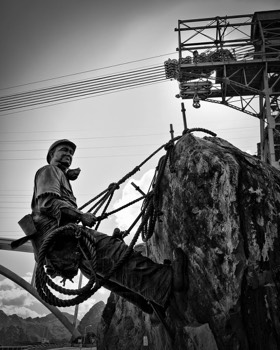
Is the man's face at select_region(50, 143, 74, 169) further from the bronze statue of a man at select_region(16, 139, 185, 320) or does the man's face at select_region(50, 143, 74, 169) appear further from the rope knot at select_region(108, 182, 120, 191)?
the rope knot at select_region(108, 182, 120, 191)

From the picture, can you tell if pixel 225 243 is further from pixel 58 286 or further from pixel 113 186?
pixel 113 186

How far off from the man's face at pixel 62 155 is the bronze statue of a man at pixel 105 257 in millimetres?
289

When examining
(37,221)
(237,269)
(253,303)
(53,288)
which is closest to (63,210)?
(37,221)

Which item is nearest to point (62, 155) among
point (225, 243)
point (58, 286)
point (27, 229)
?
point (27, 229)

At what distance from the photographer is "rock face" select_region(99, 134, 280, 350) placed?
369 centimetres

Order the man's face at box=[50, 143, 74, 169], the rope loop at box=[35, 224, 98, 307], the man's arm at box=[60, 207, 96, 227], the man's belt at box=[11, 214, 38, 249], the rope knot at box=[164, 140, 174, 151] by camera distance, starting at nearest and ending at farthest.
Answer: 1. the rope loop at box=[35, 224, 98, 307]
2. the man's arm at box=[60, 207, 96, 227]
3. the man's belt at box=[11, 214, 38, 249]
4. the man's face at box=[50, 143, 74, 169]
5. the rope knot at box=[164, 140, 174, 151]

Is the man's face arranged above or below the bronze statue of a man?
above

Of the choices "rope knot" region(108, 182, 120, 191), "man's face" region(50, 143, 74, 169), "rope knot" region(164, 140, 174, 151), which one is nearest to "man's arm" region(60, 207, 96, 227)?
"man's face" region(50, 143, 74, 169)

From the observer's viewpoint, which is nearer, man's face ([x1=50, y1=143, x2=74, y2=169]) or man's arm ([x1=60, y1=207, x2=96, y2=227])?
man's arm ([x1=60, y1=207, x2=96, y2=227])

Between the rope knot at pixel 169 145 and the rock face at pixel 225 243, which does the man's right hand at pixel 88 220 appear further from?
the rope knot at pixel 169 145

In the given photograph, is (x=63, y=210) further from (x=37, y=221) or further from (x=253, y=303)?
(x=253, y=303)

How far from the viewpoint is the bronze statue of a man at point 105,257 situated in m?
3.65

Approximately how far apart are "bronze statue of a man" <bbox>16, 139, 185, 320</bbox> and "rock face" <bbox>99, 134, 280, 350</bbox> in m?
0.38

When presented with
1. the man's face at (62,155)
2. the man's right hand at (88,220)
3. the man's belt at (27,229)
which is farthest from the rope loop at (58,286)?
the man's face at (62,155)
